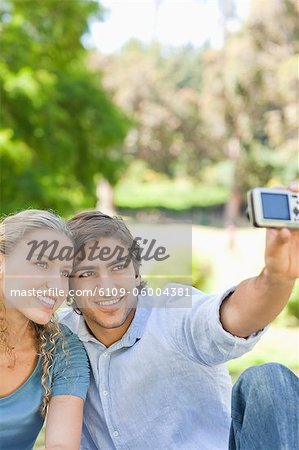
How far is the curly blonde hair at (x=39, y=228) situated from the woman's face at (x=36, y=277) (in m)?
0.02

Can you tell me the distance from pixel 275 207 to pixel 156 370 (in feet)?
1.96

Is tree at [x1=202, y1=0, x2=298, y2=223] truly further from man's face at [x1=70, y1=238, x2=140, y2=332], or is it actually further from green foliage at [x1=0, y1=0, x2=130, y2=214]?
man's face at [x1=70, y1=238, x2=140, y2=332]

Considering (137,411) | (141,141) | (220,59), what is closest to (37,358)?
(137,411)

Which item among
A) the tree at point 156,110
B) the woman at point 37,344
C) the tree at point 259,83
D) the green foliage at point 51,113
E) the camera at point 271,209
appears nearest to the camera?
the camera at point 271,209

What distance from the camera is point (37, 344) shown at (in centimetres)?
182

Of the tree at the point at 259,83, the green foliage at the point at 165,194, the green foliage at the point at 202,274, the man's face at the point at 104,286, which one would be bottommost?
the green foliage at the point at 202,274

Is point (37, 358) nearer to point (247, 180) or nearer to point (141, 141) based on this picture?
point (247, 180)

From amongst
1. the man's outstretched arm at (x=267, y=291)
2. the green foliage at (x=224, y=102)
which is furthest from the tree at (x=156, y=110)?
the man's outstretched arm at (x=267, y=291)

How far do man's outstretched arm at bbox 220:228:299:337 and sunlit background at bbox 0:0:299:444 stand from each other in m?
1.81

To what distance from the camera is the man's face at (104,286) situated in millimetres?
1789

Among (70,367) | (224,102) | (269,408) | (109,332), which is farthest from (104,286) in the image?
(224,102)

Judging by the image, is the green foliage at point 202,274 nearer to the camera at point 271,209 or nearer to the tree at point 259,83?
the camera at point 271,209

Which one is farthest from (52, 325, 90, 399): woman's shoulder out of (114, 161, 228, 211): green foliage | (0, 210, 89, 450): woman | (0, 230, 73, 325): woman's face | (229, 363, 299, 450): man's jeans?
(114, 161, 228, 211): green foliage

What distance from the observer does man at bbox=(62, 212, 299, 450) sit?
62.8 inches
